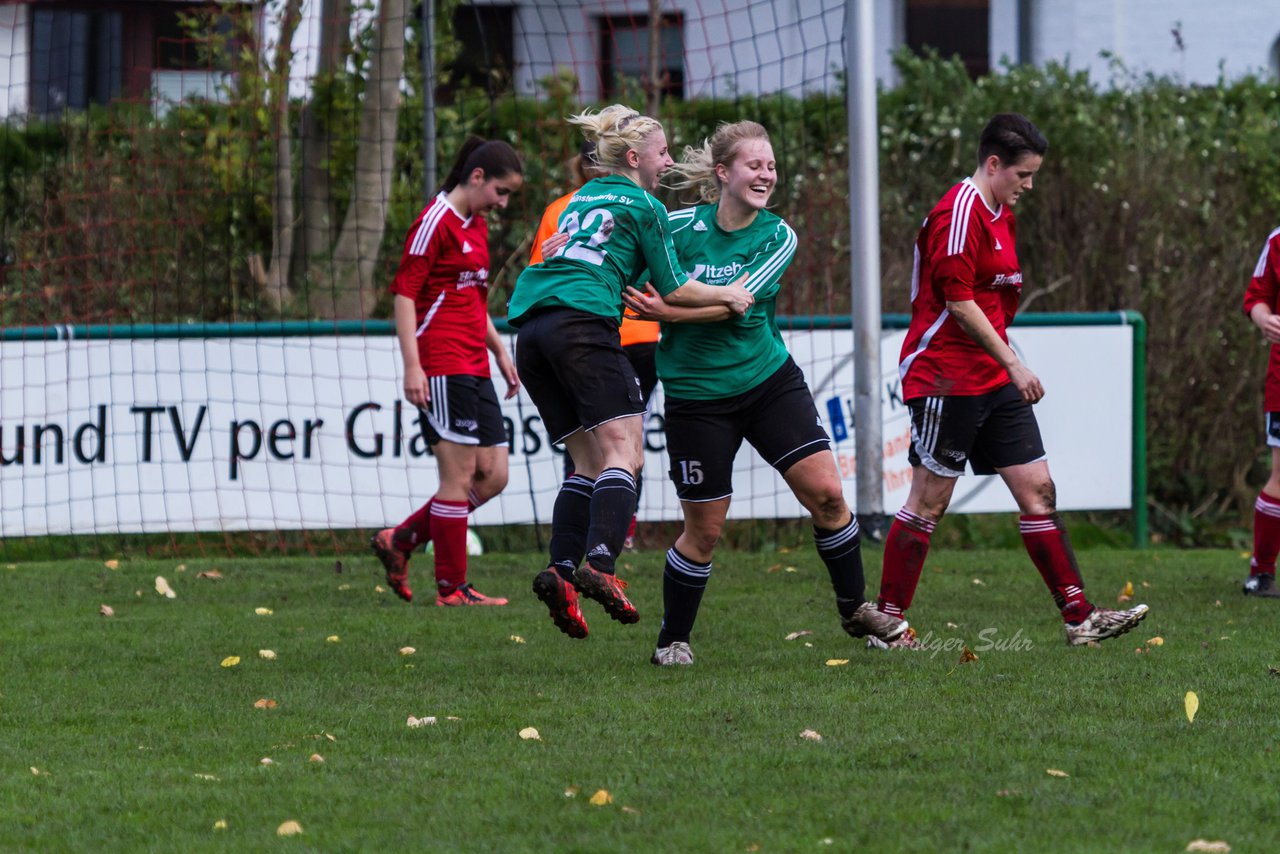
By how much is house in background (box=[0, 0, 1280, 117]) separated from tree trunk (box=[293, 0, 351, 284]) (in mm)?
1961

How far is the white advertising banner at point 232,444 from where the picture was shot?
964cm

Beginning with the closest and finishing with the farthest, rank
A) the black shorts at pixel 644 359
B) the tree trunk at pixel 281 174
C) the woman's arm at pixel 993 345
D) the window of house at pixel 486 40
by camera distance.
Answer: the woman's arm at pixel 993 345 → the black shorts at pixel 644 359 → the tree trunk at pixel 281 174 → the window of house at pixel 486 40

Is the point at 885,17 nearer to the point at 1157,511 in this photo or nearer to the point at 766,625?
the point at 1157,511

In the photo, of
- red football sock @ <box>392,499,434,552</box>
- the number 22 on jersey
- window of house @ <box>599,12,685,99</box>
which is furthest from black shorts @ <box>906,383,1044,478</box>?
window of house @ <box>599,12,685,99</box>

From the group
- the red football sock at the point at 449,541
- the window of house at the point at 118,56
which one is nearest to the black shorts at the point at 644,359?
the red football sock at the point at 449,541

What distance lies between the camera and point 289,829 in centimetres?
368

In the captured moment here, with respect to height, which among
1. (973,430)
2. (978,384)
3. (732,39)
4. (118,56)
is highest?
(118,56)

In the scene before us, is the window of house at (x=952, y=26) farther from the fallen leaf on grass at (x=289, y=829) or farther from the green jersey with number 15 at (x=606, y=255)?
the fallen leaf on grass at (x=289, y=829)

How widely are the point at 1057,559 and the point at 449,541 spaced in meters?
2.75

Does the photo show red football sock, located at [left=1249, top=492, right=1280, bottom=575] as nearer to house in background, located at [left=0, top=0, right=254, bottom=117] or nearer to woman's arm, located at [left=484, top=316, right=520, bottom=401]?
woman's arm, located at [left=484, top=316, right=520, bottom=401]

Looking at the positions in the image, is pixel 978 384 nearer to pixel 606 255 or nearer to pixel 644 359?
pixel 606 255

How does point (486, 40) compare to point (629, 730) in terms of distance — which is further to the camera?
point (486, 40)

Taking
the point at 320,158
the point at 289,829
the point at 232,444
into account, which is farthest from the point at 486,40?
the point at 289,829

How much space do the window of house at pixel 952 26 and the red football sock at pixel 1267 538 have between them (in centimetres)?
1565
